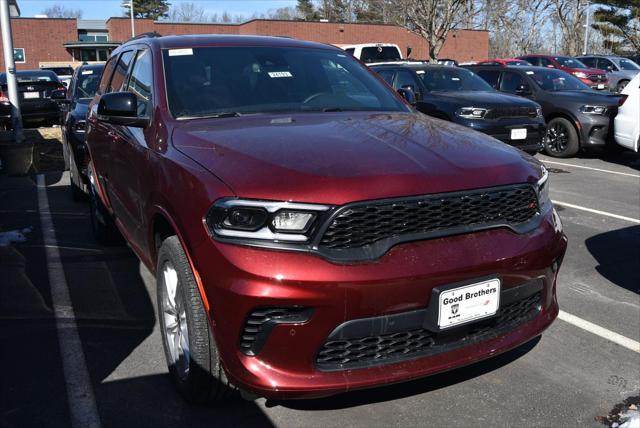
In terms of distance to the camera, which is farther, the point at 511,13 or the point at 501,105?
the point at 511,13

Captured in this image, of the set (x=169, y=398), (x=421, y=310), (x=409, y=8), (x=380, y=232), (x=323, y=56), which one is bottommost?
(x=169, y=398)

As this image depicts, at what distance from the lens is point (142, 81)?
4082 millimetres

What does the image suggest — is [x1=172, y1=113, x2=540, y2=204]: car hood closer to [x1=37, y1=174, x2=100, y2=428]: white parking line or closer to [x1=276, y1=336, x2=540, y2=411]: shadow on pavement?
[x1=276, y1=336, x2=540, y2=411]: shadow on pavement

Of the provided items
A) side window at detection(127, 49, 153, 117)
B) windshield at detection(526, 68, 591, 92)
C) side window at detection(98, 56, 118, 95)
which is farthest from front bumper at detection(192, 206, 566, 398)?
windshield at detection(526, 68, 591, 92)

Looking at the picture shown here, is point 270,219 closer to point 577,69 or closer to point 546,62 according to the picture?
point 577,69

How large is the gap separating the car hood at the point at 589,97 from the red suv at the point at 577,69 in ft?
30.2

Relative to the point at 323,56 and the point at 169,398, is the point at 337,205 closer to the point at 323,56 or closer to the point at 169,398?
the point at 169,398

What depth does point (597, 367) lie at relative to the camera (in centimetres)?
353

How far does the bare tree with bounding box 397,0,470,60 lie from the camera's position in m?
25.6

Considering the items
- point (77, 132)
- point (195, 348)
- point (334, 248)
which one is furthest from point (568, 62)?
point (195, 348)

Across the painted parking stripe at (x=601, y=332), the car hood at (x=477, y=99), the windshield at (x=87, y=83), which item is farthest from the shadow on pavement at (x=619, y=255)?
the windshield at (x=87, y=83)

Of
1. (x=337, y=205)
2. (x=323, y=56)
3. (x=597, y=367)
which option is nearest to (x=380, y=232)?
(x=337, y=205)

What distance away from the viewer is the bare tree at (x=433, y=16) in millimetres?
25594

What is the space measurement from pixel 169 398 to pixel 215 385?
1.58 ft
